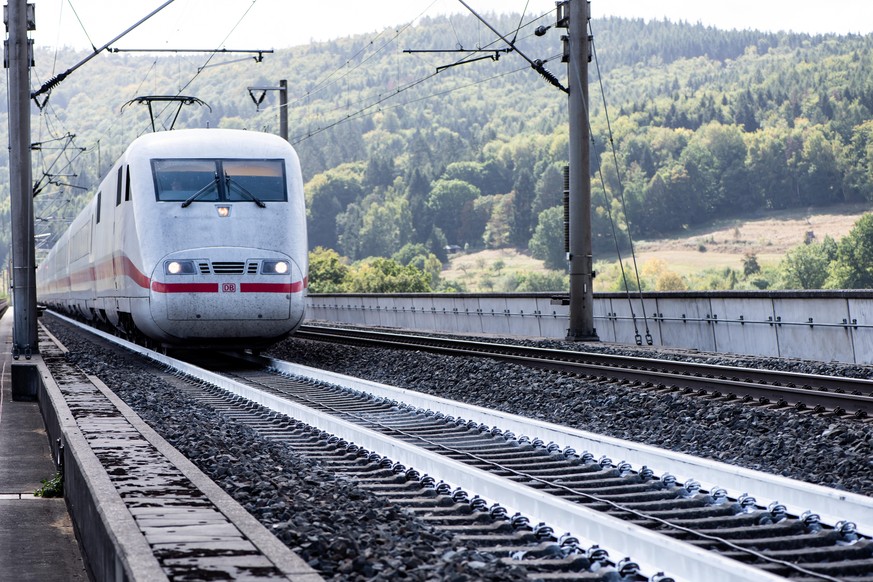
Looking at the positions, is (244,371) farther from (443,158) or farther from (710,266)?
(443,158)

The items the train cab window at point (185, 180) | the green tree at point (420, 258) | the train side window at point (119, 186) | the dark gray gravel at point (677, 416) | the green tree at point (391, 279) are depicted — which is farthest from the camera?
the green tree at point (420, 258)

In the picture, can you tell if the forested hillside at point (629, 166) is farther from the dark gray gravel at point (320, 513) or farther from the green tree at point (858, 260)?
the dark gray gravel at point (320, 513)

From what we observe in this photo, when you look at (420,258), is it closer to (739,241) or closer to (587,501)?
(739,241)

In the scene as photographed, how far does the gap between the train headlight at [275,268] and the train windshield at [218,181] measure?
0.96 m

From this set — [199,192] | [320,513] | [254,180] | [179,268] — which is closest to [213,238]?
[179,268]

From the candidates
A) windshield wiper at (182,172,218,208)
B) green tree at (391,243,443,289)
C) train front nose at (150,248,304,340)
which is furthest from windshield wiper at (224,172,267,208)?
green tree at (391,243,443,289)

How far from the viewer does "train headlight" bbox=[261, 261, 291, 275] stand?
16.1m

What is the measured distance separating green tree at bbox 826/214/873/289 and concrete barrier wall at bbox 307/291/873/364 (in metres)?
86.5

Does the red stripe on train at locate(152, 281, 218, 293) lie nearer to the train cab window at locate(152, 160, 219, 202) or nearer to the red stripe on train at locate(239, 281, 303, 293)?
the red stripe on train at locate(239, 281, 303, 293)

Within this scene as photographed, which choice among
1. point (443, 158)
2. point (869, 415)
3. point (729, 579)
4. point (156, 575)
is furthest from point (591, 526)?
point (443, 158)

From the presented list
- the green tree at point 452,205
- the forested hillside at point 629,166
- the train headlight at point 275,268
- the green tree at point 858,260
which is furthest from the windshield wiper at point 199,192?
the green tree at point 452,205

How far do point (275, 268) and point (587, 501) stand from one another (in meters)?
10.5

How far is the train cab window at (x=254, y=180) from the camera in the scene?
16.6m

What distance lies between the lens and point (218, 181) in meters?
16.7
